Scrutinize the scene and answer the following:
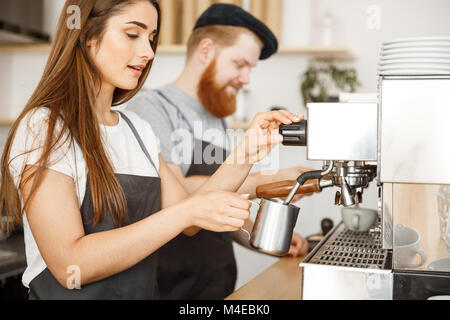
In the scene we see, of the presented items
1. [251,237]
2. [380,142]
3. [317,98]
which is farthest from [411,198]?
[317,98]

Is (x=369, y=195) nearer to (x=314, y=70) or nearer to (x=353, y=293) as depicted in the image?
(x=314, y=70)

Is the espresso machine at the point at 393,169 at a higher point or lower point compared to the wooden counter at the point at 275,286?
higher

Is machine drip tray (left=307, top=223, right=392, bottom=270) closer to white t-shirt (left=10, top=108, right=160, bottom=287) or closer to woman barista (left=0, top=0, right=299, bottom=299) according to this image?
woman barista (left=0, top=0, right=299, bottom=299)

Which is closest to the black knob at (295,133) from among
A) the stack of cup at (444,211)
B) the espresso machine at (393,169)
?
the espresso machine at (393,169)

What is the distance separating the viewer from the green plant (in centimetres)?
228

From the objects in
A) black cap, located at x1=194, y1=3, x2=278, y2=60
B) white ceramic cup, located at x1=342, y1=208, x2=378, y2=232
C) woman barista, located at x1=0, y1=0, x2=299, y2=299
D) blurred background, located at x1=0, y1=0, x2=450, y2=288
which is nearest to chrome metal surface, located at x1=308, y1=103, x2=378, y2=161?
woman barista, located at x1=0, y1=0, x2=299, y2=299

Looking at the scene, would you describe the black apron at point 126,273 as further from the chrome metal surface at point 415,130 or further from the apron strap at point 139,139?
the chrome metal surface at point 415,130

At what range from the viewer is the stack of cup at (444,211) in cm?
74

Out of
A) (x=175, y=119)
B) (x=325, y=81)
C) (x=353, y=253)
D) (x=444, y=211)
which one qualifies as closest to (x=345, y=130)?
(x=444, y=211)

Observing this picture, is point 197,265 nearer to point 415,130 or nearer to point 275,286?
point 275,286

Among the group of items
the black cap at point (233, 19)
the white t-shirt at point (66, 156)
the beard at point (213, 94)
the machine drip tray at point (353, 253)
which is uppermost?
the black cap at point (233, 19)

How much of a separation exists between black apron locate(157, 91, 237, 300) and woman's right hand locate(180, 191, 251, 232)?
2.75 feet

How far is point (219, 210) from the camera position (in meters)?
0.81

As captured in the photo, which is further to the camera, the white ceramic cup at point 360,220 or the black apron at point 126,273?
the white ceramic cup at point 360,220
